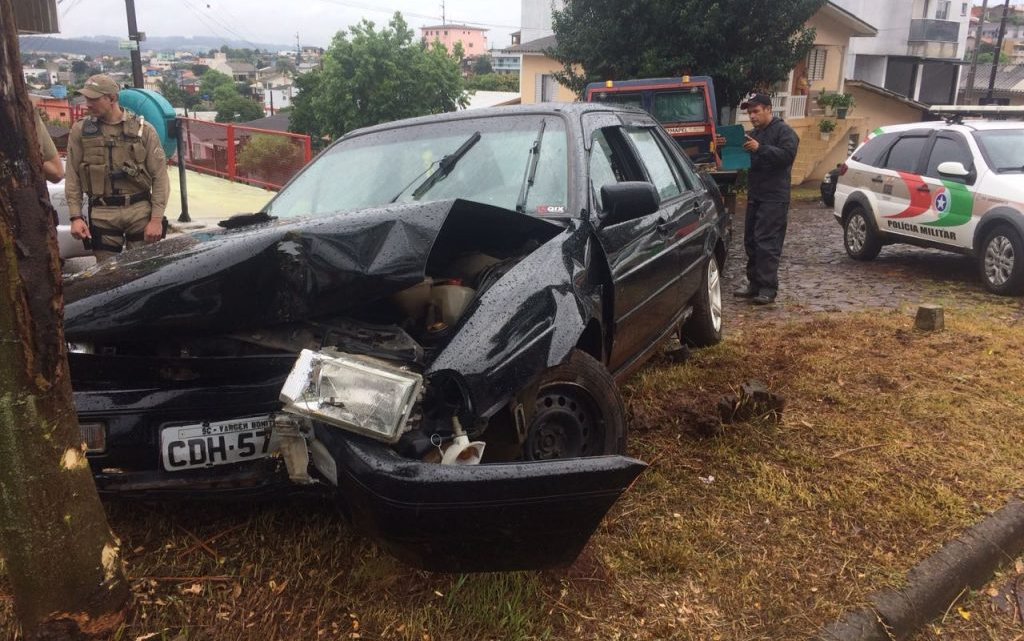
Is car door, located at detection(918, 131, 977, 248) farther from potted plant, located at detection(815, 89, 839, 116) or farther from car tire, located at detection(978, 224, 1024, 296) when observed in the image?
potted plant, located at detection(815, 89, 839, 116)

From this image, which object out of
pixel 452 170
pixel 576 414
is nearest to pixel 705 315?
pixel 452 170

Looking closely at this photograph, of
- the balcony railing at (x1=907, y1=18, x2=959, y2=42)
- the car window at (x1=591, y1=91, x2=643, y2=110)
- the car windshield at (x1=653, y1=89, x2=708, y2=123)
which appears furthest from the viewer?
the balcony railing at (x1=907, y1=18, x2=959, y2=42)

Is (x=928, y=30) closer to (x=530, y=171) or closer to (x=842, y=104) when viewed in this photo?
(x=842, y=104)

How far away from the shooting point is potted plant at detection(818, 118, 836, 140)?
2344cm

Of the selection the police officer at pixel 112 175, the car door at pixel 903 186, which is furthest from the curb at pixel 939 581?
the car door at pixel 903 186

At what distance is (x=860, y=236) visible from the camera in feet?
31.4

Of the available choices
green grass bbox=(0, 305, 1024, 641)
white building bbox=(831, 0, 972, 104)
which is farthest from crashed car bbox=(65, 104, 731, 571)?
white building bbox=(831, 0, 972, 104)

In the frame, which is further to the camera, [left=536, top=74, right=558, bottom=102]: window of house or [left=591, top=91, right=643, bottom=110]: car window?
[left=536, top=74, right=558, bottom=102]: window of house

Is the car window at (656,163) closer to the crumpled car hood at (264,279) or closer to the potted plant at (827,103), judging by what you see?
the crumpled car hood at (264,279)

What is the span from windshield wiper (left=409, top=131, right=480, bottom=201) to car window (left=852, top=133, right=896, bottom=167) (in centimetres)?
710

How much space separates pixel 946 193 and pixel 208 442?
26.5ft

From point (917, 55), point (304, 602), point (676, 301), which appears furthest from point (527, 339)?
point (917, 55)

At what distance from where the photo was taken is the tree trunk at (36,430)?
1858 millimetres

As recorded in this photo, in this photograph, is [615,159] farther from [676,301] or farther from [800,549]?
[800,549]
